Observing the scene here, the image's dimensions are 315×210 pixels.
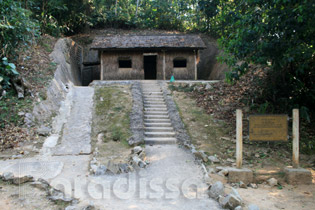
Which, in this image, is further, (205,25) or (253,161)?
(205,25)

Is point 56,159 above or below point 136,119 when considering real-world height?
below

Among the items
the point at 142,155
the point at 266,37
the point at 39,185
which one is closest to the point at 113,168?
the point at 142,155

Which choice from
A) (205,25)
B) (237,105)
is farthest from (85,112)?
(205,25)

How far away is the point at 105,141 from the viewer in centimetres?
899

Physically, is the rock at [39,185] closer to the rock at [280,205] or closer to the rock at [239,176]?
the rock at [239,176]

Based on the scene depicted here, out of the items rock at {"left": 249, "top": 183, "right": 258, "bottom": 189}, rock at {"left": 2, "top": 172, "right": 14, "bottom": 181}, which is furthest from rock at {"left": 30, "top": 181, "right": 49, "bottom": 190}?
rock at {"left": 249, "top": 183, "right": 258, "bottom": 189}

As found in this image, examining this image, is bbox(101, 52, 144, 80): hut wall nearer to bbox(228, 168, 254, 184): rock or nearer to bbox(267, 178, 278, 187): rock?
bbox(228, 168, 254, 184): rock

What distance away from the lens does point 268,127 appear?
685 centimetres

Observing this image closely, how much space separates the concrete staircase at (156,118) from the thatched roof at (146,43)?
374 centimetres

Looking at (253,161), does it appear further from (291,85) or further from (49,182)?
(49,182)

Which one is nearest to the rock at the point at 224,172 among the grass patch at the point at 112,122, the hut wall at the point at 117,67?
the grass patch at the point at 112,122

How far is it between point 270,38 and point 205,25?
19.9 meters

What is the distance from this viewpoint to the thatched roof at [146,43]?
→ 55.9 ft

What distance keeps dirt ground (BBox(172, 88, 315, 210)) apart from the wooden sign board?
92 cm
